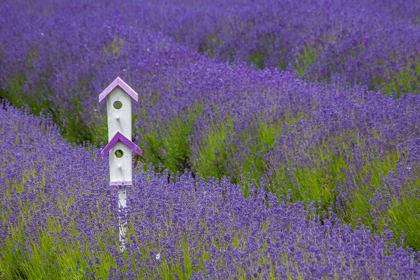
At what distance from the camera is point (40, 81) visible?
21.5ft

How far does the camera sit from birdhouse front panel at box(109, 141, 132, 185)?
2877 millimetres

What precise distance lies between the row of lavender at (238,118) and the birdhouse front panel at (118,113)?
101 centimetres

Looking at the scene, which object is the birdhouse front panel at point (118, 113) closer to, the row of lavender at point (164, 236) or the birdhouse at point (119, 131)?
the birdhouse at point (119, 131)

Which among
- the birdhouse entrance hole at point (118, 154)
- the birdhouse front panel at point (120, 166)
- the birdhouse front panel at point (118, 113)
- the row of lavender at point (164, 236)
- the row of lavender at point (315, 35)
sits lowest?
the row of lavender at point (164, 236)

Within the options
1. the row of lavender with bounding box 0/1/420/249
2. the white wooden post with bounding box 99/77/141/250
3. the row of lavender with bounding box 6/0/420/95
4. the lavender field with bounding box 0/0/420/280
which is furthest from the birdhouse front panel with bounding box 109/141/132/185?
the row of lavender with bounding box 6/0/420/95

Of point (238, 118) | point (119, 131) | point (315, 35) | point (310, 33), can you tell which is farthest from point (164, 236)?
point (310, 33)

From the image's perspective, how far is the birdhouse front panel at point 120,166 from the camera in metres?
2.88

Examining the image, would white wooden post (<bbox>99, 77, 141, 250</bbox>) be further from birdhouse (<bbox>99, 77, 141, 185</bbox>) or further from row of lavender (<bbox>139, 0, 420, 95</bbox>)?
row of lavender (<bbox>139, 0, 420, 95</bbox>)

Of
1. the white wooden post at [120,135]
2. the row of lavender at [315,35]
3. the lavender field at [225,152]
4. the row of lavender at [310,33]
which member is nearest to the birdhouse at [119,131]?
the white wooden post at [120,135]

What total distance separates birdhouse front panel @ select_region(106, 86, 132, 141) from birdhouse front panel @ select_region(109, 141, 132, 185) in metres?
0.07

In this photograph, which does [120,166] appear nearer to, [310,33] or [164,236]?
[164,236]

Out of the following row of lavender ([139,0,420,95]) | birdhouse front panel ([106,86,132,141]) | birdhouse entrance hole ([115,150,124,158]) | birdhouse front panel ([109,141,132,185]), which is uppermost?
row of lavender ([139,0,420,95])

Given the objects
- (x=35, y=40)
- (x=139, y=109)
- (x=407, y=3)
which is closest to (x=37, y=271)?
(x=139, y=109)

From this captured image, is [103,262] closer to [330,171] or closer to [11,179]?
[11,179]
